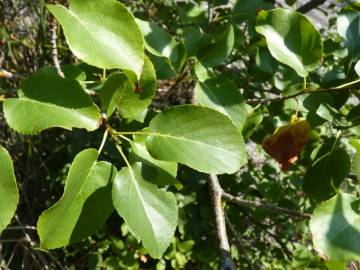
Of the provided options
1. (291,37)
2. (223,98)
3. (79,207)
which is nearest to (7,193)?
(79,207)

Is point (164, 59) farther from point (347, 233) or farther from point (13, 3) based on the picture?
point (13, 3)

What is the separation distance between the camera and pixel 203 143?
72 cm

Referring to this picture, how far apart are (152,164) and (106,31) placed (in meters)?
0.26

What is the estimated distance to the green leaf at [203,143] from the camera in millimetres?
710

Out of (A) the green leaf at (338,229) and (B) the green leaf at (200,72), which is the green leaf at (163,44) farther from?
(A) the green leaf at (338,229)

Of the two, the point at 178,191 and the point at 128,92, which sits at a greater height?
the point at 128,92

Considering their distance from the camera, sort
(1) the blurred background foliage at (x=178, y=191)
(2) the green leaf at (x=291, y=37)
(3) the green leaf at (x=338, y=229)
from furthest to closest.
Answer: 1. (1) the blurred background foliage at (x=178, y=191)
2. (2) the green leaf at (x=291, y=37)
3. (3) the green leaf at (x=338, y=229)

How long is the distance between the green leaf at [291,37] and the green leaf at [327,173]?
24 centimetres

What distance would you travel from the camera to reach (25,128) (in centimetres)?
67

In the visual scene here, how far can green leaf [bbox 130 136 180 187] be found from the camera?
0.79 metres

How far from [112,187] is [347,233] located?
394mm

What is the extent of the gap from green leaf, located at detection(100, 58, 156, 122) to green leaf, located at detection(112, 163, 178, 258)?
0.11m

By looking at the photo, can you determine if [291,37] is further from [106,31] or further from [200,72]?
[106,31]

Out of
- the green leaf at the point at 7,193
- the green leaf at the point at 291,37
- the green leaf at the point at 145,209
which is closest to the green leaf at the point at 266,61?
the green leaf at the point at 291,37
